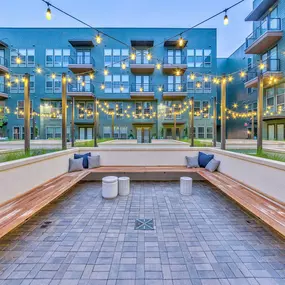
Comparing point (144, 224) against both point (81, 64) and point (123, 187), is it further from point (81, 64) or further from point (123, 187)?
point (81, 64)

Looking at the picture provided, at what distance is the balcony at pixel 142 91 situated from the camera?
18031mm

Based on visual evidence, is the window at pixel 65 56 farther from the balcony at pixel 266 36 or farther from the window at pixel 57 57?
the balcony at pixel 266 36

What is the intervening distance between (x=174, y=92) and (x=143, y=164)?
41.9 ft

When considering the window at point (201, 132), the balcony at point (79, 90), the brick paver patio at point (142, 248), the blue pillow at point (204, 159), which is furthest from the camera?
the window at point (201, 132)

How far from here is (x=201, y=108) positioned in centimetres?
1903

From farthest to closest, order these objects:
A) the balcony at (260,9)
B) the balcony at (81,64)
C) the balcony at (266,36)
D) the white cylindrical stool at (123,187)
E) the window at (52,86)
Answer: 1. the window at (52,86)
2. the balcony at (81,64)
3. the balcony at (260,9)
4. the balcony at (266,36)
5. the white cylindrical stool at (123,187)

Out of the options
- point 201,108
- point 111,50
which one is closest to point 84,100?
point 111,50

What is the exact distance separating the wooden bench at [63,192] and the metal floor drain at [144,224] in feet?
5.56

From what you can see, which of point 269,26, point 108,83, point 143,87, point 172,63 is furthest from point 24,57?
point 269,26

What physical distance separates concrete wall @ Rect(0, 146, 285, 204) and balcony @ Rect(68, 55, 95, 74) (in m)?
13.1

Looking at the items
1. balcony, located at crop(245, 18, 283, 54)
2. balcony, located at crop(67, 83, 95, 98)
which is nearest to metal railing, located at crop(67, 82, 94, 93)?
balcony, located at crop(67, 83, 95, 98)

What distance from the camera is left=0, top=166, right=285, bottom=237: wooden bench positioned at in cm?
279

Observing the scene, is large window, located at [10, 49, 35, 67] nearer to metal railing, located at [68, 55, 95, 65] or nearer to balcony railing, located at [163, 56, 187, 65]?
metal railing, located at [68, 55, 95, 65]

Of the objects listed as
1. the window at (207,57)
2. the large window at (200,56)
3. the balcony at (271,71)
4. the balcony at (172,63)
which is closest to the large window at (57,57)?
the balcony at (172,63)
